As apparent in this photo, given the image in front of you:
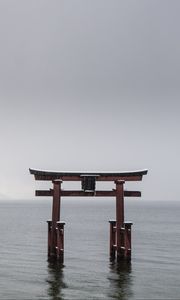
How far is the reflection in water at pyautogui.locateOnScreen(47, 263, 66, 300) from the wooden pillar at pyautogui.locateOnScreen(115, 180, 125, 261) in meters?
3.66

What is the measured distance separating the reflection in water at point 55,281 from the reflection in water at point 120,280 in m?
2.32

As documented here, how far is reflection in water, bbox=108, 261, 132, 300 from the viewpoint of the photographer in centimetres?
2120

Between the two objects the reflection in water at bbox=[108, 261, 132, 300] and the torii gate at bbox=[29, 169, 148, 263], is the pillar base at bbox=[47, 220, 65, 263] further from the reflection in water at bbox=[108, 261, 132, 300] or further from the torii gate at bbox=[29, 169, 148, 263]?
the reflection in water at bbox=[108, 261, 132, 300]

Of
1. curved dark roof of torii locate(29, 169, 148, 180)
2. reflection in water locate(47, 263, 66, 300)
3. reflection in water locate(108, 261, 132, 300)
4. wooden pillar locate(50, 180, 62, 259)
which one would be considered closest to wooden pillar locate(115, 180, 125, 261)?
curved dark roof of torii locate(29, 169, 148, 180)

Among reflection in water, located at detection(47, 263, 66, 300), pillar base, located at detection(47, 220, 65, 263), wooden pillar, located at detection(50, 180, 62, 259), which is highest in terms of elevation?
wooden pillar, located at detection(50, 180, 62, 259)

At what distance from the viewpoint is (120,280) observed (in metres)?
25.0

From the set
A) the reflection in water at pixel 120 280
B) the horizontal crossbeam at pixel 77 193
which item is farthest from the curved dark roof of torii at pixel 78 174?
the reflection in water at pixel 120 280

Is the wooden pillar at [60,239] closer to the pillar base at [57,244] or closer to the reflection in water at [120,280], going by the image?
the pillar base at [57,244]

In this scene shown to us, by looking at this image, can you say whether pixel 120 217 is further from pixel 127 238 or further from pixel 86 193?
pixel 86 193

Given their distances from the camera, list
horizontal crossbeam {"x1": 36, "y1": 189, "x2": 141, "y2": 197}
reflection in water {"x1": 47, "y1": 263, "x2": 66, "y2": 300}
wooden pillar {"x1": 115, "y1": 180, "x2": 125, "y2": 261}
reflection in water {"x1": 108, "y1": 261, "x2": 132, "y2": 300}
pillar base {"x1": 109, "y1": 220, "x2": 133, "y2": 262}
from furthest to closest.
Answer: horizontal crossbeam {"x1": 36, "y1": 189, "x2": 141, "y2": 197} < wooden pillar {"x1": 115, "y1": 180, "x2": 125, "y2": 261} < pillar base {"x1": 109, "y1": 220, "x2": 133, "y2": 262} < reflection in water {"x1": 108, "y1": 261, "x2": 132, "y2": 300} < reflection in water {"x1": 47, "y1": 263, "x2": 66, "y2": 300}

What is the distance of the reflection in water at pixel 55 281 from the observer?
2091 cm

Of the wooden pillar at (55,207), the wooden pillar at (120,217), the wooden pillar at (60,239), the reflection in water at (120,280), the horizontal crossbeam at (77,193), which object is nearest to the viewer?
the reflection in water at (120,280)

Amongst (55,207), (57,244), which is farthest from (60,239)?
(55,207)

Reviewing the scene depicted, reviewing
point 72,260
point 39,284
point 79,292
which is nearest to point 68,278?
point 39,284
